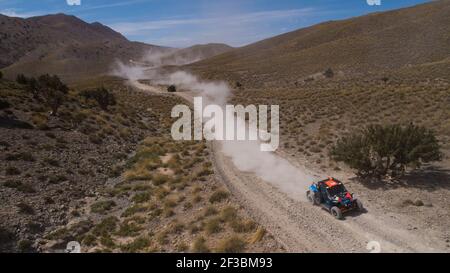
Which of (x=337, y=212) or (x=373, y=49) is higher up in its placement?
A: (x=373, y=49)

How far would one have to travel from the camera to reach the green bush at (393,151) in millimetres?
18922

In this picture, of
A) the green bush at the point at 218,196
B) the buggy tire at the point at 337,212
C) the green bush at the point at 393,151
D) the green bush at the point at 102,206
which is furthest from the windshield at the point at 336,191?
the green bush at the point at 102,206

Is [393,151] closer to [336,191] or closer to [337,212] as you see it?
[336,191]

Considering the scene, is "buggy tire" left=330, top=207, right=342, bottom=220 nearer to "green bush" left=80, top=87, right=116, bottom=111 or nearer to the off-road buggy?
the off-road buggy

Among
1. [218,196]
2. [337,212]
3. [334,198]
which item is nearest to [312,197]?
[334,198]

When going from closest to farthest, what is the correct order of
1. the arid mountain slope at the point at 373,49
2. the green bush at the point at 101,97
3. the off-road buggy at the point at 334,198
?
1. the off-road buggy at the point at 334,198
2. the green bush at the point at 101,97
3. the arid mountain slope at the point at 373,49

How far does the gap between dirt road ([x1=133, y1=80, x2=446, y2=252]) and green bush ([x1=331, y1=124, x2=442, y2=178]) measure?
3.69 meters

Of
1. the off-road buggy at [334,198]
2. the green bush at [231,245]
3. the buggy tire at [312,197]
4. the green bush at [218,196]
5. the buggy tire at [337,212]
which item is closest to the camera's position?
the green bush at [231,245]

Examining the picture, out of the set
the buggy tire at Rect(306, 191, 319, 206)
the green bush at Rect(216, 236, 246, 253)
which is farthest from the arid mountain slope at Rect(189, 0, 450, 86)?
the green bush at Rect(216, 236, 246, 253)

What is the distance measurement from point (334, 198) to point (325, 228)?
5.49 feet

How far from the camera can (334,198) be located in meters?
15.7

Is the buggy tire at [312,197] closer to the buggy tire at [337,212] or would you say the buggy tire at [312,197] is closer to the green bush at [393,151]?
the buggy tire at [337,212]

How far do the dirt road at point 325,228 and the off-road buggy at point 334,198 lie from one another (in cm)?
30

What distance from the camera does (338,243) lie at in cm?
1328
